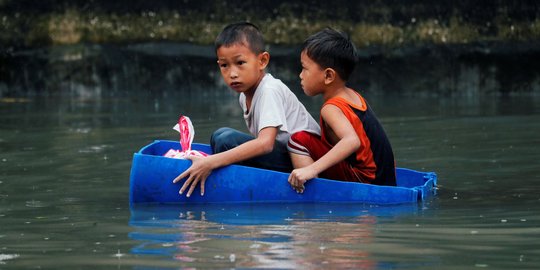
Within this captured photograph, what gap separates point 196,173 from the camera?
6594 mm

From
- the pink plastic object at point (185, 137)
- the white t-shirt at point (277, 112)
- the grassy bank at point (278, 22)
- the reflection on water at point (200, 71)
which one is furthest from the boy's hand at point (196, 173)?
the grassy bank at point (278, 22)

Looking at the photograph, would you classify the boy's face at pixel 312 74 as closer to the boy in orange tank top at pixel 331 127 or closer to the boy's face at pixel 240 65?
the boy in orange tank top at pixel 331 127

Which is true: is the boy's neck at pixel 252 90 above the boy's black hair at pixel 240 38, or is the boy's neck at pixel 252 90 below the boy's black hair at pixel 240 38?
below

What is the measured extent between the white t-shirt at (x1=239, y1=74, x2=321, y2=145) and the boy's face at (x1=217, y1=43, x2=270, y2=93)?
0.08 metres

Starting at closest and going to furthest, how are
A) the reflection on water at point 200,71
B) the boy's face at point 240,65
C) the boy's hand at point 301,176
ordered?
the boy's hand at point 301,176 < the boy's face at point 240,65 < the reflection on water at point 200,71

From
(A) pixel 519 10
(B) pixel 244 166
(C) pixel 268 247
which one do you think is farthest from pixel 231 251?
(A) pixel 519 10

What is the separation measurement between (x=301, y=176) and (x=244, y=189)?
0.34 meters

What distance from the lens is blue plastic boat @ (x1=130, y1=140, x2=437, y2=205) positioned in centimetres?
652

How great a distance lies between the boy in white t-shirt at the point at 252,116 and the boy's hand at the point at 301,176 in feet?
0.77

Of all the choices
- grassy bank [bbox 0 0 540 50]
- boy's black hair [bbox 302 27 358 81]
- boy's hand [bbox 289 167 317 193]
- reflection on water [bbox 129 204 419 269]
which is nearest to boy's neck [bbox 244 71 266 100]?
boy's black hair [bbox 302 27 358 81]

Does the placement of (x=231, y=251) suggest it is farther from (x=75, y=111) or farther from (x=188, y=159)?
(x=75, y=111)

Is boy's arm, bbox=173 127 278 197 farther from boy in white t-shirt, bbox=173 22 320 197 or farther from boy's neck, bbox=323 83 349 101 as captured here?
boy's neck, bbox=323 83 349 101

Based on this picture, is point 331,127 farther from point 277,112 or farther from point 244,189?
point 244,189

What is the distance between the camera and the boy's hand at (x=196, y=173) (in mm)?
6571
